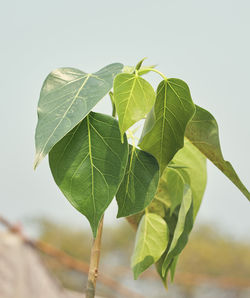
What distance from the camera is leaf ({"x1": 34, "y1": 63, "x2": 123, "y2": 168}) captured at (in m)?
0.28

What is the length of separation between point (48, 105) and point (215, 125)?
0.14 metres

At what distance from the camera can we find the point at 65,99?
0.31 m

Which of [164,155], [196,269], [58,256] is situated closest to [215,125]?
[164,155]

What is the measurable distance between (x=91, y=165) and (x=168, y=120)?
7 centimetres

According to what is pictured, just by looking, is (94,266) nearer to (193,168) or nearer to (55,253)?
(193,168)

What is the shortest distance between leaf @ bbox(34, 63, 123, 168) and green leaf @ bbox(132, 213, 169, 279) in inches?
6.0

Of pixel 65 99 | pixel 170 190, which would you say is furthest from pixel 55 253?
pixel 65 99

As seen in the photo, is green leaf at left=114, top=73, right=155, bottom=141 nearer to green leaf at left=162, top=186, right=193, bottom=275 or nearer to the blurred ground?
green leaf at left=162, top=186, right=193, bottom=275

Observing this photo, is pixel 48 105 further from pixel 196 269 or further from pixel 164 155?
pixel 196 269

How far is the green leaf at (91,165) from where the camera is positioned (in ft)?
0.98

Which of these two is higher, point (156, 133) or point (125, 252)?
point (156, 133)

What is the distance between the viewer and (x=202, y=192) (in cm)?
43

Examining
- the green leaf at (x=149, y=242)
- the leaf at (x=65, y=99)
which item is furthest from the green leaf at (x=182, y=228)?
the leaf at (x=65, y=99)

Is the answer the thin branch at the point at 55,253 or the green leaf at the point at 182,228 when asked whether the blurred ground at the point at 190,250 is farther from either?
→ the green leaf at the point at 182,228
